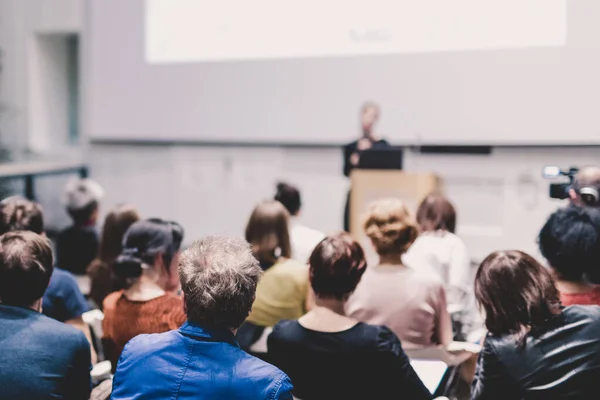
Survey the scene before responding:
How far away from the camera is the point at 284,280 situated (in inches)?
109

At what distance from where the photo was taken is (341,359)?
6.26 ft

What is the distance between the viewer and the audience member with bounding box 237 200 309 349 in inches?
109

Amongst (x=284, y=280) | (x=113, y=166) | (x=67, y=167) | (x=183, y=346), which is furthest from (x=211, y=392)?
(x=67, y=167)

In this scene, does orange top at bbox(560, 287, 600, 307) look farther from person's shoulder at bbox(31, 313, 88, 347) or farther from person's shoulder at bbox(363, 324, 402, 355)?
person's shoulder at bbox(31, 313, 88, 347)

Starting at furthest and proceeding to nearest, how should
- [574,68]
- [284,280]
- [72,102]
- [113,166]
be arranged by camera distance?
[72,102]
[113,166]
[574,68]
[284,280]

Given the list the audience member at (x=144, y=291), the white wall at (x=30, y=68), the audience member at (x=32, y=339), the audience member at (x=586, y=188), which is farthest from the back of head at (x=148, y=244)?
the white wall at (x=30, y=68)

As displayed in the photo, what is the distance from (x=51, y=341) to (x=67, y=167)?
5.20m

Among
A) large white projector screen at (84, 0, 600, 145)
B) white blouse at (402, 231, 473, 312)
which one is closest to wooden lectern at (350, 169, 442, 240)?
large white projector screen at (84, 0, 600, 145)

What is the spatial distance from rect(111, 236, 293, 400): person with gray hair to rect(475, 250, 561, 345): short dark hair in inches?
24.4

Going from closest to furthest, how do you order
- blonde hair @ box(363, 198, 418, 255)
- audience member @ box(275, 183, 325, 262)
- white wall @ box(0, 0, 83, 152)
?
1. blonde hair @ box(363, 198, 418, 255)
2. audience member @ box(275, 183, 325, 262)
3. white wall @ box(0, 0, 83, 152)

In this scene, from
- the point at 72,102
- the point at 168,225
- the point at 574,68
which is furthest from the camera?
the point at 72,102

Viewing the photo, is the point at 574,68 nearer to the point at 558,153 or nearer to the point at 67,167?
the point at 558,153

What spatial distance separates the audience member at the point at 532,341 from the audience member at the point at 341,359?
21 cm

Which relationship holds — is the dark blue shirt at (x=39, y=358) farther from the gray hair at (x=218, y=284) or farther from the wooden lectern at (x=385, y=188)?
the wooden lectern at (x=385, y=188)
